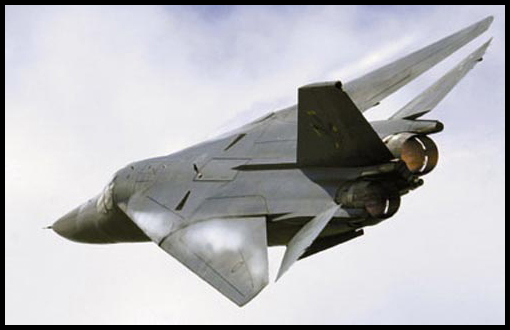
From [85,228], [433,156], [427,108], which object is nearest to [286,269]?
[433,156]

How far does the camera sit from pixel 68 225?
27016mm

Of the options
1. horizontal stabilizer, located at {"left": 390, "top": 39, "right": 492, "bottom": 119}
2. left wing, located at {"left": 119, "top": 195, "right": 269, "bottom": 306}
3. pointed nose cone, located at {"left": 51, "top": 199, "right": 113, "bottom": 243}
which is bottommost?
left wing, located at {"left": 119, "top": 195, "right": 269, "bottom": 306}

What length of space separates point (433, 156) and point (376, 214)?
1582mm

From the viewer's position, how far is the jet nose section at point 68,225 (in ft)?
88.0

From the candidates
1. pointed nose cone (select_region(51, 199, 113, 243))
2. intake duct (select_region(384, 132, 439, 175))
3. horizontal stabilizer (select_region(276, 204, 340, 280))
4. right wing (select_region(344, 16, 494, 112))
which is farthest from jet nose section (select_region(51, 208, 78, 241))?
intake duct (select_region(384, 132, 439, 175))

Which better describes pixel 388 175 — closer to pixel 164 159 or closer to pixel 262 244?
pixel 262 244

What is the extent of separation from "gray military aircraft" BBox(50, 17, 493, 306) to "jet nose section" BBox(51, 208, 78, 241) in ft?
5.53

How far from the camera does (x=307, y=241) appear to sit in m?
19.6

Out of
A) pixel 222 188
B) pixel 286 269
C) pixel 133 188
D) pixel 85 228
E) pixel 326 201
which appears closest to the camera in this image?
pixel 286 269

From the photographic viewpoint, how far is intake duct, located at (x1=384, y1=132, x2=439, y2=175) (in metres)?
20.8

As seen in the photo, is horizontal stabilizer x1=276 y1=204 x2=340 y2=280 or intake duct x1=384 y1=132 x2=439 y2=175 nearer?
Result: horizontal stabilizer x1=276 y1=204 x2=340 y2=280

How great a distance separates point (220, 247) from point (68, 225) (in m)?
6.44

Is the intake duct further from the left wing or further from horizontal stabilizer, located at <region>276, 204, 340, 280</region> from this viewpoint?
the left wing

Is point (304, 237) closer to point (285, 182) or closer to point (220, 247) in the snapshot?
point (285, 182)
